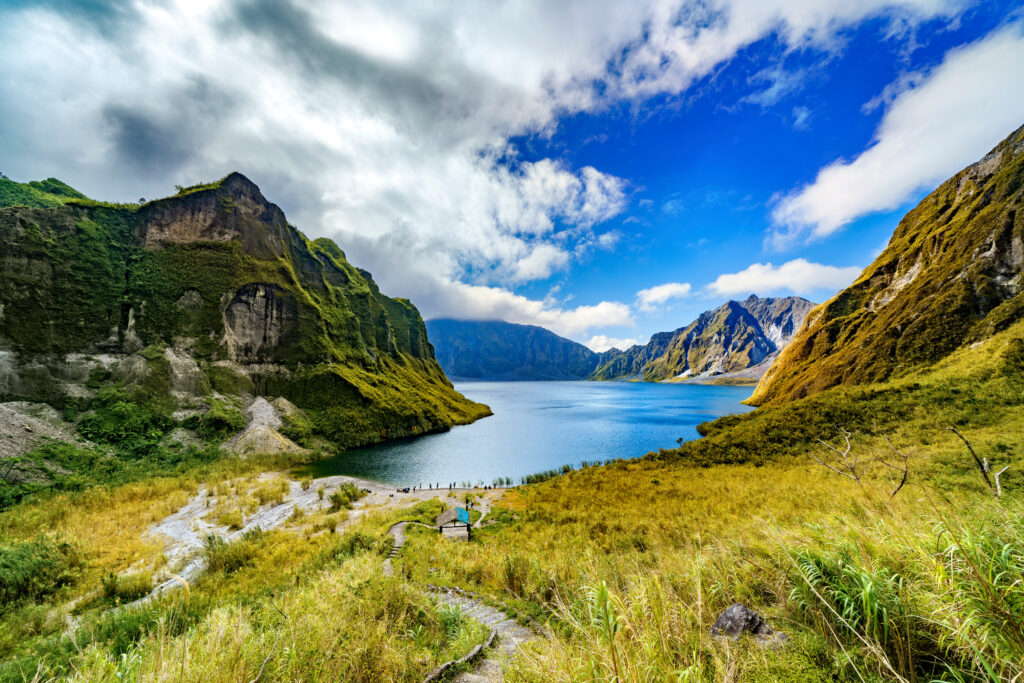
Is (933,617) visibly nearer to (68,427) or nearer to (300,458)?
(300,458)

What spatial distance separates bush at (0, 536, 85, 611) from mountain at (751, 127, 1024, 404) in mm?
55025

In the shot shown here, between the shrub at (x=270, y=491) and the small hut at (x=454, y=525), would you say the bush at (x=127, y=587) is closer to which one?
the small hut at (x=454, y=525)

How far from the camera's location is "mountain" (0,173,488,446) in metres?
38.2

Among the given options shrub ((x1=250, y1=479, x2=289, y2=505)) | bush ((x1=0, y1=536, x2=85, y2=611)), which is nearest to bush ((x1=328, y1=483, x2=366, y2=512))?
shrub ((x1=250, y1=479, x2=289, y2=505))

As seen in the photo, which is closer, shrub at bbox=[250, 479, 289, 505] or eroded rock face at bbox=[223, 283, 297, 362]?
shrub at bbox=[250, 479, 289, 505]

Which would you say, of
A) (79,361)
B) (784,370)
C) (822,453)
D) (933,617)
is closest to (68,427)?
(79,361)

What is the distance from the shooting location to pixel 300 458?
4228 cm

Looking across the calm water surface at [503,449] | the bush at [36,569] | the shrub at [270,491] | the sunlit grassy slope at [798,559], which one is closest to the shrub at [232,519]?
the shrub at [270,491]

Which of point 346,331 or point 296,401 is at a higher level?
point 346,331

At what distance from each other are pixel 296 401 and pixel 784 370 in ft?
274

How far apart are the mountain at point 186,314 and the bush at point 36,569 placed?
119 feet

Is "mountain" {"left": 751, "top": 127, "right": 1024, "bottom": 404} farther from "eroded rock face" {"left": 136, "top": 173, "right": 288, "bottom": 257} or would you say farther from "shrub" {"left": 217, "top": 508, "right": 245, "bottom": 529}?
"eroded rock face" {"left": 136, "top": 173, "right": 288, "bottom": 257}

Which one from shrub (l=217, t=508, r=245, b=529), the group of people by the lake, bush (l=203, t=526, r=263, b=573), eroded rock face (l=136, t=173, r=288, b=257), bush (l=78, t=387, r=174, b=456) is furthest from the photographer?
eroded rock face (l=136, t=173, r=288, b=257)

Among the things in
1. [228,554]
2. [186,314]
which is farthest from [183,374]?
[228,554]
